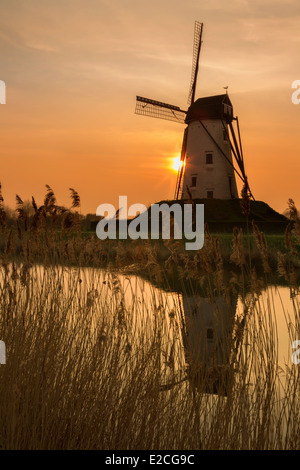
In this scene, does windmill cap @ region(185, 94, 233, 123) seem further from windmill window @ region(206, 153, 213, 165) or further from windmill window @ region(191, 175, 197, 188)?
windmill window @ region(191, 175, 197, 188)

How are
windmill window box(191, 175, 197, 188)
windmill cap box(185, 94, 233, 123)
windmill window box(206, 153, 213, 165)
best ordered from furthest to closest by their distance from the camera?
1. windmill window box(191, 175, 197, 188)
2. windmill window box(206, 153, 213, 165)
3. windmill cap box(185, 94, 233, 123)

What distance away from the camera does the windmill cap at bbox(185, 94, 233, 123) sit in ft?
110

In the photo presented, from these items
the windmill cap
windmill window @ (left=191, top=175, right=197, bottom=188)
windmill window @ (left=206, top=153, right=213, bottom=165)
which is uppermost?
the windmill cap

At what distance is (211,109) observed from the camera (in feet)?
110

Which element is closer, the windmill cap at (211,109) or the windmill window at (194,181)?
the windmill cap at (211,109)

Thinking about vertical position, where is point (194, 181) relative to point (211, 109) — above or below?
below

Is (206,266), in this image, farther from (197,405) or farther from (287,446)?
(287,446)

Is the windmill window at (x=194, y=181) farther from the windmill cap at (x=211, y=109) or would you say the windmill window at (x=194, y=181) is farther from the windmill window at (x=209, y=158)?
the windmill cap at (x=211, y=109)

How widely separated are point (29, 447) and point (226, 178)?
31.8 meters

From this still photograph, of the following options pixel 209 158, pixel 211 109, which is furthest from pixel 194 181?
pixel 211 109

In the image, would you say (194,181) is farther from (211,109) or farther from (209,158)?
(211,109)

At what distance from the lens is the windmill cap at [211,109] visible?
3353cm

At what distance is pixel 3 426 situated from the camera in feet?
12.4
